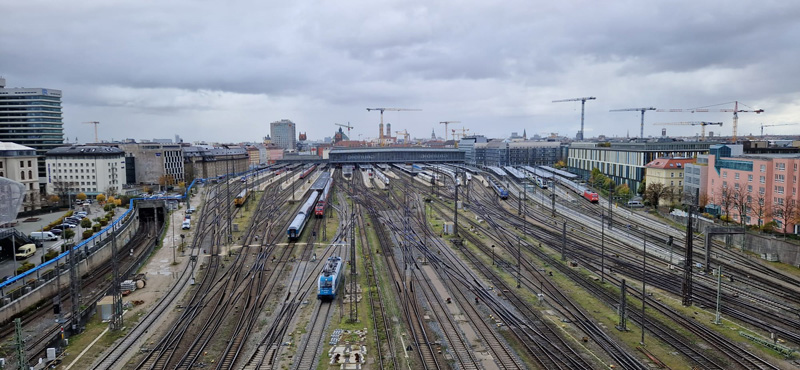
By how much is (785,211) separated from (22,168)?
82253 millimetres

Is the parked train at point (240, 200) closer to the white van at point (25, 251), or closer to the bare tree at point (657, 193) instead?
the white van at point (25, 251)

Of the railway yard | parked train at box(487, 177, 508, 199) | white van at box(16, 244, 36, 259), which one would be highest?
parked train at box(487, 177, 508, 199)

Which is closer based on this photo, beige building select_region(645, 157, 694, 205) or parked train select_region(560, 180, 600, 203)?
beige building select_region(645, 157, 694, 205)

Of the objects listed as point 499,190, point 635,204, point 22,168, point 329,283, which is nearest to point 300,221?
point 329,283

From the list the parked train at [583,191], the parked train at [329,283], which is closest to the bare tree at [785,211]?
the parked train at [583,191]

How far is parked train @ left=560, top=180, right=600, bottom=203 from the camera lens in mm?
72000

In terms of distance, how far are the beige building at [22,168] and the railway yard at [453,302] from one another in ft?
68.9

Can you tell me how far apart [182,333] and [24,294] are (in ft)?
39.1

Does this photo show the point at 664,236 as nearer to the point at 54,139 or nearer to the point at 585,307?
the point at 585,307

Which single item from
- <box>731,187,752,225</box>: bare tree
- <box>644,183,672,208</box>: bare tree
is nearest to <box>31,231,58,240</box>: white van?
<box>731,187,752,225</box>: bare tree

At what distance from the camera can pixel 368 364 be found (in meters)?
23.5

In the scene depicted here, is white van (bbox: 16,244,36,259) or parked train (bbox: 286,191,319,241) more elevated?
parked train (bbox: 286,191,319,241)

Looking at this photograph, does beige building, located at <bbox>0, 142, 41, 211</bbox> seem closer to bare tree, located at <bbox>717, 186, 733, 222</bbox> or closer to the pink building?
bare tree, located at <bbox>717, 186, 733, 222</bbox>

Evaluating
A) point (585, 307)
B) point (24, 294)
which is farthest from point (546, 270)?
point (24, 294)
